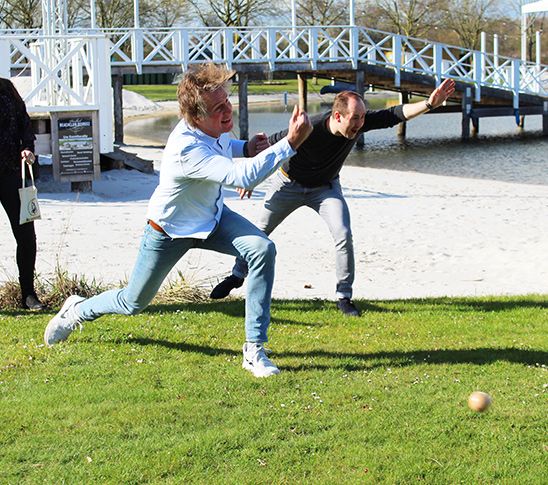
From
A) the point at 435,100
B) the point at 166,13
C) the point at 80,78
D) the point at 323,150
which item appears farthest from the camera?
the point at 166,13

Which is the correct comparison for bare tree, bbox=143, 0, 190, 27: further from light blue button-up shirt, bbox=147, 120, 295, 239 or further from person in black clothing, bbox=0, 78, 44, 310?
light blue button-up shirt, bbox=147, 120, 295, 239

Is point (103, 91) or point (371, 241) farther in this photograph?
point (103, 91)

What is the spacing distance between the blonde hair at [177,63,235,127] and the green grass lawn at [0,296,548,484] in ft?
4.77

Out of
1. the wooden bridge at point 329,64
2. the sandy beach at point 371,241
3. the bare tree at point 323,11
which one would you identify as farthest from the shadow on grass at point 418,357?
the bare tree at point 323,11

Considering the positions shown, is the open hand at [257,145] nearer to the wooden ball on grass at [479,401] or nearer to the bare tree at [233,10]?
the wooden ball on grass at [479,401]

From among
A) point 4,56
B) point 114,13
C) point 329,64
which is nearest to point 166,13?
point 114,13

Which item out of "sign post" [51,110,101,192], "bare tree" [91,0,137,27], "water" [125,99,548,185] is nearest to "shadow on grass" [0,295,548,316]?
"sign post" [51,110,101,192]

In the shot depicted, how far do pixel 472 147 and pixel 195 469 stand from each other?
25204 millimetres

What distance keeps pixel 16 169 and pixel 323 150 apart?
2.20 m

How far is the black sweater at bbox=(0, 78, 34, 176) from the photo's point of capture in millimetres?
7098

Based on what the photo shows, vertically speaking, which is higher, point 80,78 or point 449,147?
point 80,78

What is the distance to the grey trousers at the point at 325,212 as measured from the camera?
23.7 ft

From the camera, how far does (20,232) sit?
723 cm

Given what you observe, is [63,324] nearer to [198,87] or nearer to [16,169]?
[16,169]
